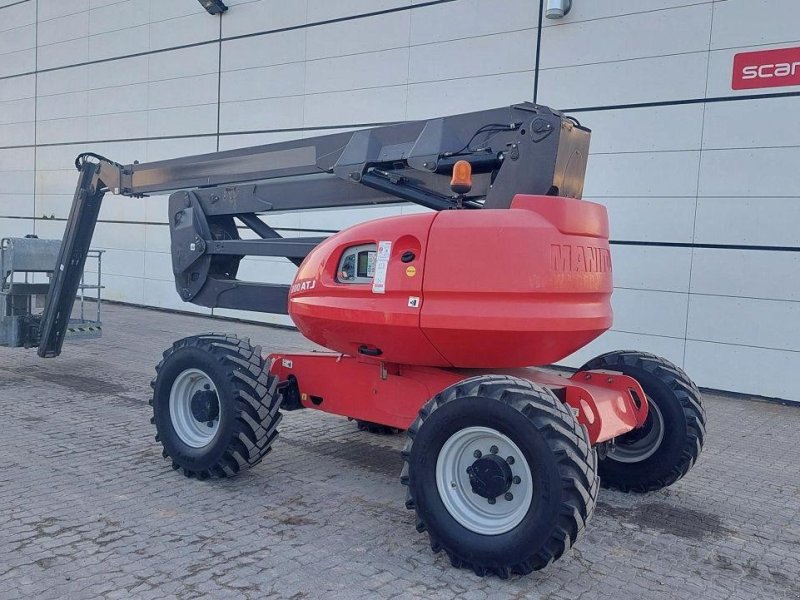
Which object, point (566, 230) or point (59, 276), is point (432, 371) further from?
point (59, 276)

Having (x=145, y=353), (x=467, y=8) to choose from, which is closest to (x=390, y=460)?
(x=145, y=353)

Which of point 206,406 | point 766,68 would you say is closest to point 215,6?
point 766,68

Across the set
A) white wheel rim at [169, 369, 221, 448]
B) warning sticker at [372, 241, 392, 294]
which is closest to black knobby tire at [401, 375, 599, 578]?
warning sticker at [372, 241, 392, 294]

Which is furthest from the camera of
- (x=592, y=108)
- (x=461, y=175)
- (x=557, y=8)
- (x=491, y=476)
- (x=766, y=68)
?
(x=592, y=108)

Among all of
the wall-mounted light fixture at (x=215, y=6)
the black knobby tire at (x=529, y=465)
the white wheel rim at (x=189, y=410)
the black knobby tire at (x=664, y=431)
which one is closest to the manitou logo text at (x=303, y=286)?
the white wheel rim at (x=189, y=410)

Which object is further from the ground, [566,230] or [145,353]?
[566,230]

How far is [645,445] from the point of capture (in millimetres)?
5578

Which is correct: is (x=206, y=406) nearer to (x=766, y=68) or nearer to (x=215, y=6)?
(x=766, y=68)

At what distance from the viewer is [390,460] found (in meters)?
6.22

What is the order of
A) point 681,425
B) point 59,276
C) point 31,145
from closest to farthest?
1. point 681,425
2. point 59,276
3. point 31,145

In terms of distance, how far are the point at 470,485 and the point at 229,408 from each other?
191 cm

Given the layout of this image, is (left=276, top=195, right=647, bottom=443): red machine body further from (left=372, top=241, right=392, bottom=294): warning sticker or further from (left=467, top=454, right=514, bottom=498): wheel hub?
(left=467, top=454, right=514, bottom=498): wheel hub

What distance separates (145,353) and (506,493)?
27.4 feet

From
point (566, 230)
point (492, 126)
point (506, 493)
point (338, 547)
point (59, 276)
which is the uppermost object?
point (492, 126)
